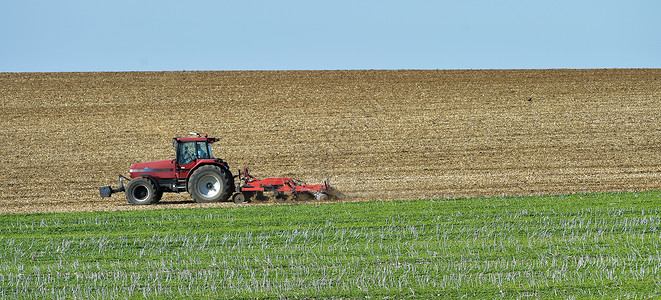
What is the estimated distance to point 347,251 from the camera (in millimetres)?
11617

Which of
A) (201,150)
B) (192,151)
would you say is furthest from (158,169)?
(201,150)

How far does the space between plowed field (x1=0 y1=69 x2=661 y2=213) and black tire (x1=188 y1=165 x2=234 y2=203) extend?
479 millimetres

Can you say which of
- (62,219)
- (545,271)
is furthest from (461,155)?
(545,271)

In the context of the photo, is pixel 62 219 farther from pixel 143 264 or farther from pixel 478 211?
pixel 478 211

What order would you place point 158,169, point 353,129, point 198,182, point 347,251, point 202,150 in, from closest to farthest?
point 347,251 < point 198,182 < point 202,150 < point 158,169 < point 353,129

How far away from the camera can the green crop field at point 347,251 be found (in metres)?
9.28

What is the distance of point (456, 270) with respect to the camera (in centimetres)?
1012

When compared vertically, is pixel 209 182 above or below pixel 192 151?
below

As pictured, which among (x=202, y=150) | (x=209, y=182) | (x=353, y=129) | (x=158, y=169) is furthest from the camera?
(x=353, y=129)

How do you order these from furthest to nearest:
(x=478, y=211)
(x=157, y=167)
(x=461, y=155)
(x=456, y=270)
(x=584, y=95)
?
(x=584, y=95), (x=461, y=155), (x=157, y=167), (x=478, y=211), (x=456, y=270)

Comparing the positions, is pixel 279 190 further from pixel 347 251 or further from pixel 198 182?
pixel 347 251

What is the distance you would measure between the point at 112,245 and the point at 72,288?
312 cm

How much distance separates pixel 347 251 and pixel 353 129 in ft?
60.3

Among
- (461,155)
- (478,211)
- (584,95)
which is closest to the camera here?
(478,211)
